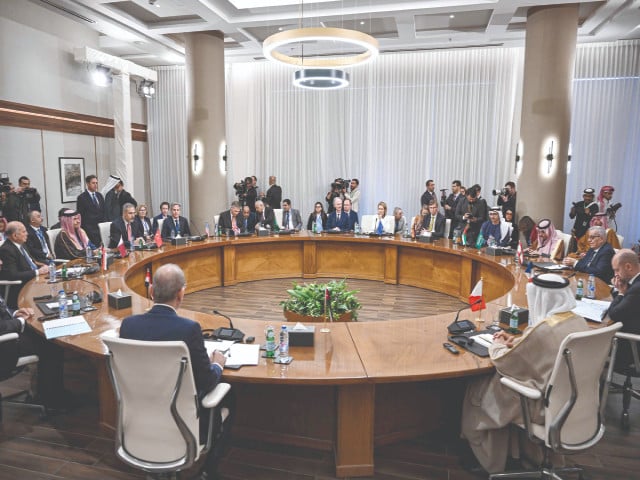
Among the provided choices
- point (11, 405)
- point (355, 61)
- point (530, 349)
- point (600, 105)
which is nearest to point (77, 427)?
point (11, 405)

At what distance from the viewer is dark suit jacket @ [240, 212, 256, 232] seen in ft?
26.4

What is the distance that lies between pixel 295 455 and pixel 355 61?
4.68 meters

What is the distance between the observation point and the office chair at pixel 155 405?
2123 mm

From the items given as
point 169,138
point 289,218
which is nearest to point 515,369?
point 289,218

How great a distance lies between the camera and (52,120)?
9.07m

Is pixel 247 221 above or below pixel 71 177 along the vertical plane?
below

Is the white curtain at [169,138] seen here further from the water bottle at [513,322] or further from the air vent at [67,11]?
the water bottle at [513,322]

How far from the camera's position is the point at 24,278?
476 cm

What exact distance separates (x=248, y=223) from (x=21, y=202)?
364 centimetres

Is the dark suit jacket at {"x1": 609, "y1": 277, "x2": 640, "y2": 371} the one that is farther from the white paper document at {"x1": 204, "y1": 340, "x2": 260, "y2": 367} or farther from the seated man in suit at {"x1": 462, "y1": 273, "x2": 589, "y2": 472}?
the white paper document at {"x1": 204, "y1": 340, "x2": 260, "y2": 367}

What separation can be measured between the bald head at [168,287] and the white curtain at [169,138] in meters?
10.0

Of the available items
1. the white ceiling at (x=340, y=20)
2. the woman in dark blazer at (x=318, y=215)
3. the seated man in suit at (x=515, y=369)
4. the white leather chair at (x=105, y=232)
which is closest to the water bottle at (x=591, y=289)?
the seated man in suit at (x=515, y=369)

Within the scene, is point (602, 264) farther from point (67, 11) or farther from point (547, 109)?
point (67, 11)

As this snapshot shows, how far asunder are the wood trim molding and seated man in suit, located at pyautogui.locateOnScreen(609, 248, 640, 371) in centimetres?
905
